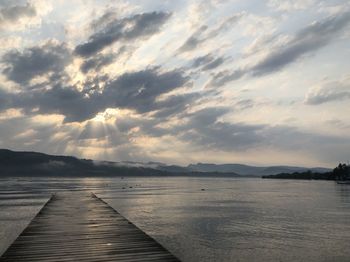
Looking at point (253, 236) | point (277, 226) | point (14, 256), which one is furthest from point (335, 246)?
point (14, 256)

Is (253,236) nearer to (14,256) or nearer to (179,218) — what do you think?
(179,218)

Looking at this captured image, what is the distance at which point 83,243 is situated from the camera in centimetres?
2370

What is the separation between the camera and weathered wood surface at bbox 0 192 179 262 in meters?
20.1

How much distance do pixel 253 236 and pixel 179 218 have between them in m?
15.5

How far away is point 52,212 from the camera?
41094 mm

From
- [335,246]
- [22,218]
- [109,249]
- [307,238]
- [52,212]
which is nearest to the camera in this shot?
[109,249]

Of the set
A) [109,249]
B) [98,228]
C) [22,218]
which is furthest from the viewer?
[22,218]

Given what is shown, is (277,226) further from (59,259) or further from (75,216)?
(59,259)

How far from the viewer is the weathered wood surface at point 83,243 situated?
65.9ft

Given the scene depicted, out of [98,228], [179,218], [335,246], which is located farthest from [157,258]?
[179,218]

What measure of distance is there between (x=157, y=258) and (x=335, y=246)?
19.2 meters

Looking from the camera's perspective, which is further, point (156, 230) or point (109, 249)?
point (156, 230)

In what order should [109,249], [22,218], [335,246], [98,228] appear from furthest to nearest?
[22,218]
[335,246]
[98,228]
[109,249]

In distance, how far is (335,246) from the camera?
3319 centimetres
